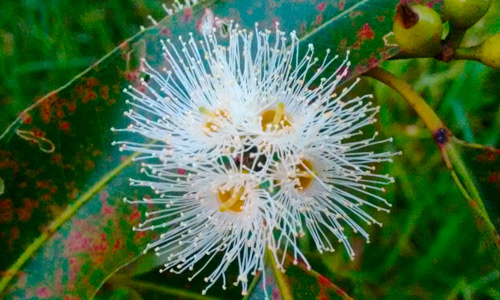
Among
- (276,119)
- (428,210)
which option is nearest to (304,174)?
(276,119)

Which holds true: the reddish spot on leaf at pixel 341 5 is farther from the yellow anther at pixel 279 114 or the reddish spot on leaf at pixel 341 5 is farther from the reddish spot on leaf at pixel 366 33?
the yellow anther at pixel 279 114

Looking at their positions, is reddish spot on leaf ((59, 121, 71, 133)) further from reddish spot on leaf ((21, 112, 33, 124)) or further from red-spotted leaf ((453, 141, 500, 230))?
red-spotted leaf ((453, 141, 500, 230))

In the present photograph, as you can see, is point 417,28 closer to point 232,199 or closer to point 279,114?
point 279,114

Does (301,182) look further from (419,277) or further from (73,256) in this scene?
(419,277)

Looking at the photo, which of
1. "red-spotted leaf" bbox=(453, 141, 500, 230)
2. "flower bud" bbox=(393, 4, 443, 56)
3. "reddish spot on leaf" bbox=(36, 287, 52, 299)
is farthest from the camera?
"reddish spot on leaf" bbox=(36, 287, 52, 299)

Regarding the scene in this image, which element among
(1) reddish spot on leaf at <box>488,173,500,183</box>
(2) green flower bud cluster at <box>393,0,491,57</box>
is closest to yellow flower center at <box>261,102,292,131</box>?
(2) green flower bud cluster at <box>393,0,491,57</box>

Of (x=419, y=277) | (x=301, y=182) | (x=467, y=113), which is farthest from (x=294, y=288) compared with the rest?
(x=467, y=113)
